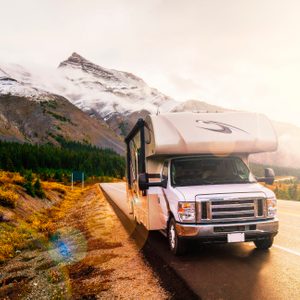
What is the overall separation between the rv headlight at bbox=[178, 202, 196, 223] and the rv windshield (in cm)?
104

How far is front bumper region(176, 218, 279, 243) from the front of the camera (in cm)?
830

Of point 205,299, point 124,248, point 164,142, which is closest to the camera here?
point 205,299

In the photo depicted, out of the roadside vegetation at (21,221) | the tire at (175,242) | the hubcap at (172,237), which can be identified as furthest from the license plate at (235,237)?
the roadside vegetation at (21,221)

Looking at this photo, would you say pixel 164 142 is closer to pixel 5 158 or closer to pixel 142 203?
pixel 142 203

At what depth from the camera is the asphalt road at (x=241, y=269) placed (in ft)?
20.9

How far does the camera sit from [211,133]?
972cm

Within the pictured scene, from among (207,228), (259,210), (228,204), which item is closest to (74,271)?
(207,228)

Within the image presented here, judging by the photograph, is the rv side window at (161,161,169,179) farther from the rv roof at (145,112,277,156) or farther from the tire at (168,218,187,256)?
the tire at (168,218,187,256)

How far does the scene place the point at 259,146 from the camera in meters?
9.98

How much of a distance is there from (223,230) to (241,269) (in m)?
0.88

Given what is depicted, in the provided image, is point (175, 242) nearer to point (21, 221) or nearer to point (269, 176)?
point (269, 176)

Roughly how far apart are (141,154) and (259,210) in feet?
12.7

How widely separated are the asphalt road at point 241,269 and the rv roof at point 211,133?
2369mm

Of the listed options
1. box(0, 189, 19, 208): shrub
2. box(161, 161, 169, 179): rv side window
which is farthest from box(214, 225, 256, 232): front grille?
box(0, 189, 19, 208): shrub
